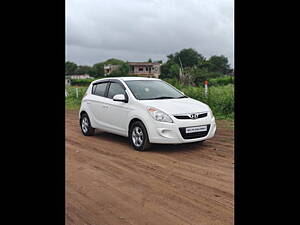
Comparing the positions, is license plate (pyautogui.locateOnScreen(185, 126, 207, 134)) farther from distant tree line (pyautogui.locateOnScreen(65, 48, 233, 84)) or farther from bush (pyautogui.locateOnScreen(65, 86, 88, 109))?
bush (pyautogui.locateOnScreen(65, 86, 88, 109))

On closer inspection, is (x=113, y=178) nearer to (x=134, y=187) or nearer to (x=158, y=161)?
(x=134, y=187)

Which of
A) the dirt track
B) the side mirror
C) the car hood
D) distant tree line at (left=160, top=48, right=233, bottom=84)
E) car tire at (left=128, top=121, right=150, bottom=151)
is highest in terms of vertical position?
distant tree line at (left=160, top=48, right=233, bottom=84)

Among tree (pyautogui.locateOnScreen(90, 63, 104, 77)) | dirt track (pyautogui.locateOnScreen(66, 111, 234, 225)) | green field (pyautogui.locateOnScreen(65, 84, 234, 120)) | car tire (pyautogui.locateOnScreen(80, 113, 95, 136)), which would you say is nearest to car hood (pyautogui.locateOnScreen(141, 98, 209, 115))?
dirt track (pyautogui.locateOnScreen(66, 111, 234, 225))

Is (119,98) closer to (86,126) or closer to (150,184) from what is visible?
(86,126)

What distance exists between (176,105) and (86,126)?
2881mm

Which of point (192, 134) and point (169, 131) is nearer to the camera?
point (169, 131)

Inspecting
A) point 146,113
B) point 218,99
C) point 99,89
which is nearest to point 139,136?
point 146,113

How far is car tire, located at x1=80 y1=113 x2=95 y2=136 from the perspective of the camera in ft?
26.6

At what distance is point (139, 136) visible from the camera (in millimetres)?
6348

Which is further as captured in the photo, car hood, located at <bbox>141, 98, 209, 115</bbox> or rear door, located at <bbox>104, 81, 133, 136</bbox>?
rear door, located at <bbox>104, 81, 133, 136</bbox>

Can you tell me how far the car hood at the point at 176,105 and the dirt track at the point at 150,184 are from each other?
80cm

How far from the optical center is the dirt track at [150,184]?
323 cm

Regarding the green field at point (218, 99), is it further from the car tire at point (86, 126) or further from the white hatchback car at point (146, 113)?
the car tire at point (86, 126)
